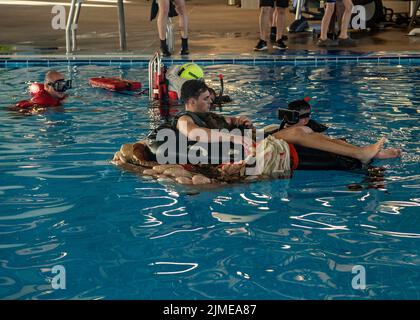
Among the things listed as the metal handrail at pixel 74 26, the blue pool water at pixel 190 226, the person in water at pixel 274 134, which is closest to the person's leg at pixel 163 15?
the metal handrail at pixel 74 26

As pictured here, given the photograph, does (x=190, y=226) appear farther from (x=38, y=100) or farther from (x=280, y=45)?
(x=280, y=45)

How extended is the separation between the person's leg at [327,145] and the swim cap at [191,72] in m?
2.36

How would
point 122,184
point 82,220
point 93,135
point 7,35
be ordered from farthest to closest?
point 7,35, point 93,135, point 122,184, point 82,220

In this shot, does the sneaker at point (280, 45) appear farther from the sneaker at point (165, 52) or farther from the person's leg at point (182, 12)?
the sneaker at point (165, 52)

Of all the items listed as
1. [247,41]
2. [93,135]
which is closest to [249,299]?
[93,135]

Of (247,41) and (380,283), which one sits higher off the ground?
(247,41)

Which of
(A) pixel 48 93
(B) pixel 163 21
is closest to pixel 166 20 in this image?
(B) pixel 163 21

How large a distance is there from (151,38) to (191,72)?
5953mm

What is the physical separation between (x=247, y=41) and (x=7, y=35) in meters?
4.64

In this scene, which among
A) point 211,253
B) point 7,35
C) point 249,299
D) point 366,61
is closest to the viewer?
point 249,299

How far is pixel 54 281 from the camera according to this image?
400cm

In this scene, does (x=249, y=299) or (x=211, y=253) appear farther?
(x=211, y=253)

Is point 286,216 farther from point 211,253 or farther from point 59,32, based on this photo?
point 59,32

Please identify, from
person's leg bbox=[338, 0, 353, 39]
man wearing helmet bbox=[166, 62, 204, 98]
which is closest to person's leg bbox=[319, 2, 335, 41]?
person's leg bbox=[338, 0, 353, 39]
